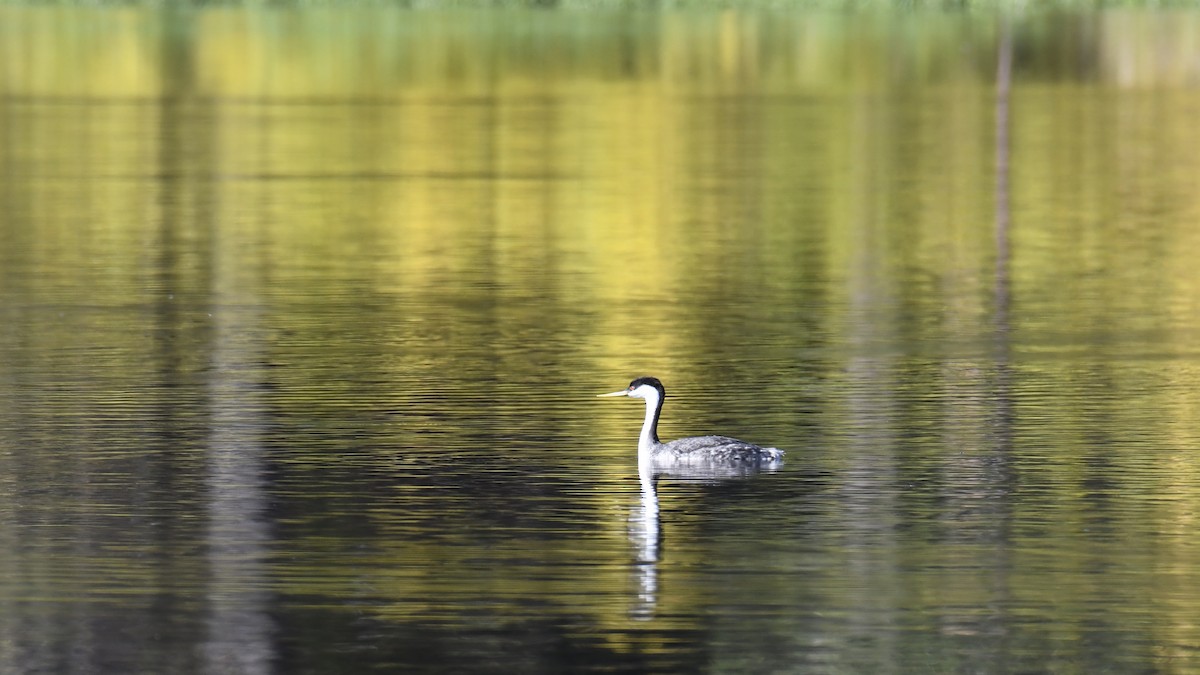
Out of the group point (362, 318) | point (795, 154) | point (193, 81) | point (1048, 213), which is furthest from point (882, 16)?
point (362, 318)

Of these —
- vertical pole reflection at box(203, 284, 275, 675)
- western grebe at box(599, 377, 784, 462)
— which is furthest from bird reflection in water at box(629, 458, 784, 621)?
vertical pole reflection at box(203, 284, 275, 675)

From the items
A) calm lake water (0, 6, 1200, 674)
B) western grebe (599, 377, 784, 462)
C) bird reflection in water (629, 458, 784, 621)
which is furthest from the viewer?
western grebe (599, 377, 784, 462)

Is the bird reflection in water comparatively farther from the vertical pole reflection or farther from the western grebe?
the vertical pole reflection

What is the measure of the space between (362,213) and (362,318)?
1293 cm

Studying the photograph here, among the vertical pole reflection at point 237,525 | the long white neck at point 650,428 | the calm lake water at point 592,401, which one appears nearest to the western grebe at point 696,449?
the long white neck at point 650,428

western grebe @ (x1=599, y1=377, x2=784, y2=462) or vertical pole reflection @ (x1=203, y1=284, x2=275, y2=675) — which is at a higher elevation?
western grebe @ (x1=599, y1=377, x2=784, y2=462)

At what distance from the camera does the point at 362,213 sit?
40.4m

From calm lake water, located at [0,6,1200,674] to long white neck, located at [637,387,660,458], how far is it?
25cm

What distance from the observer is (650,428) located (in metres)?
18.5

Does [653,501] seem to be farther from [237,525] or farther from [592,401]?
[592,401]

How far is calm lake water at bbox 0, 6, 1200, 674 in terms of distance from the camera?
568 inches

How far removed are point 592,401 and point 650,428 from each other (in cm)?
335

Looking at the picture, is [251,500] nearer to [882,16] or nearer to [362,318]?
[362,318]

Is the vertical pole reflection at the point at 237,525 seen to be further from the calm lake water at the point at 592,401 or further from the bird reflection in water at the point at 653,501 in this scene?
the bird reflection in water at the point at 653,501
